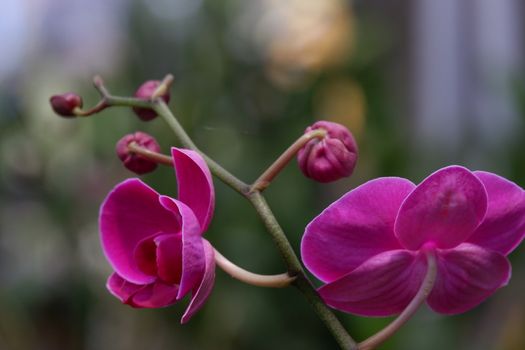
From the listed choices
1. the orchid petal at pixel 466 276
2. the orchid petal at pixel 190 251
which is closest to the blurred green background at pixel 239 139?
the orchid petal at pixel 466 276

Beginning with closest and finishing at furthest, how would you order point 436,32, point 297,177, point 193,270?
point 193,270
point 297,177
point 436,32

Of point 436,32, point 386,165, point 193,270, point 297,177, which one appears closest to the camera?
point 193,270

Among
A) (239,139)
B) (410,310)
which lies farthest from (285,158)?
(239,139)

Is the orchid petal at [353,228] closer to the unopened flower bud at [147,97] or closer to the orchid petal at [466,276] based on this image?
the orchid petal at [466,276]

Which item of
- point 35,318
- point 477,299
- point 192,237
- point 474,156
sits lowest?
point 35,318

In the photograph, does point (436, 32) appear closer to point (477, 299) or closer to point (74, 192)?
point (74, 192)

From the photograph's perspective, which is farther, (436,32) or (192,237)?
(436,32)

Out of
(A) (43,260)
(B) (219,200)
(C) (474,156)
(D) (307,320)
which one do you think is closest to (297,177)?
(B) (219,200)

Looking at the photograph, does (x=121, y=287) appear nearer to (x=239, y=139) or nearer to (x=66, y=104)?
(x=66, y=104)
